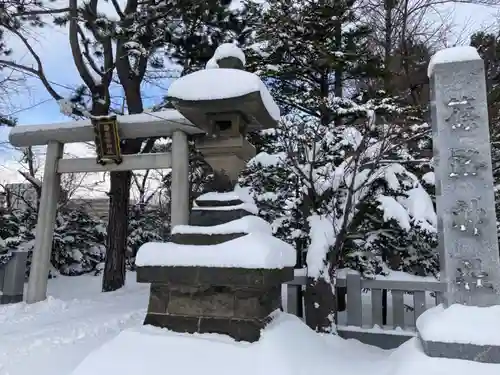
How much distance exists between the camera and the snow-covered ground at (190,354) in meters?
3.07

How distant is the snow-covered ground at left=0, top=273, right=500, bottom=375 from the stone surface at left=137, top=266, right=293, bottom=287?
471 mm

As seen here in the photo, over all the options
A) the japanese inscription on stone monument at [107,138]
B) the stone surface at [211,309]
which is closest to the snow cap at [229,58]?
the stone surface at [211,309]

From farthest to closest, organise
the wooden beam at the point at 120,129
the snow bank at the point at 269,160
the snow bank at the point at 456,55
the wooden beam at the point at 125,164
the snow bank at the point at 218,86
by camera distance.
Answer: the wooden beam at the point at 125,164, the wooden beam at the point at 120,129, the snow bank at the point at 269,160, the snow bank at the point at 218,86, the snow bank at the point at 456,55

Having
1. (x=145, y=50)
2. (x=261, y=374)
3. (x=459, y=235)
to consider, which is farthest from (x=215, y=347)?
(x=145, y=50)

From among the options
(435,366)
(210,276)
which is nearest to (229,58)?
(210,276)

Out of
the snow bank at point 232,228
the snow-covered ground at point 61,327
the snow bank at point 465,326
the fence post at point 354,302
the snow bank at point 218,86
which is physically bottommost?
the snow-covered ground at point 61,327

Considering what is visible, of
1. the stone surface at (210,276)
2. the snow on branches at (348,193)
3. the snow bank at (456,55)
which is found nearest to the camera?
the stone surface at (210,276)

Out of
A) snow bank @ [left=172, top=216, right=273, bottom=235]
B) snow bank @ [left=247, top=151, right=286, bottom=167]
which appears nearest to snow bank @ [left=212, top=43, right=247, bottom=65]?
snow bank @ [left=247, top=151, right=286, bottom=167]

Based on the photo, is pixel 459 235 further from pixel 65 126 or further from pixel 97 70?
pixel 97 70

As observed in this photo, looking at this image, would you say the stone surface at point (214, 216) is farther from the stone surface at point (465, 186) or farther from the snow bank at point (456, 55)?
the snow bank at point (456, 55)

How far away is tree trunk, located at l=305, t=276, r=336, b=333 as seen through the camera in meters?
5.18

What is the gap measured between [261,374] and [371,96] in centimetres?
523

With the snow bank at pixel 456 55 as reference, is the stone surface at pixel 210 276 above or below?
below

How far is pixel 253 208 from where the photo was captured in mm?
4266
